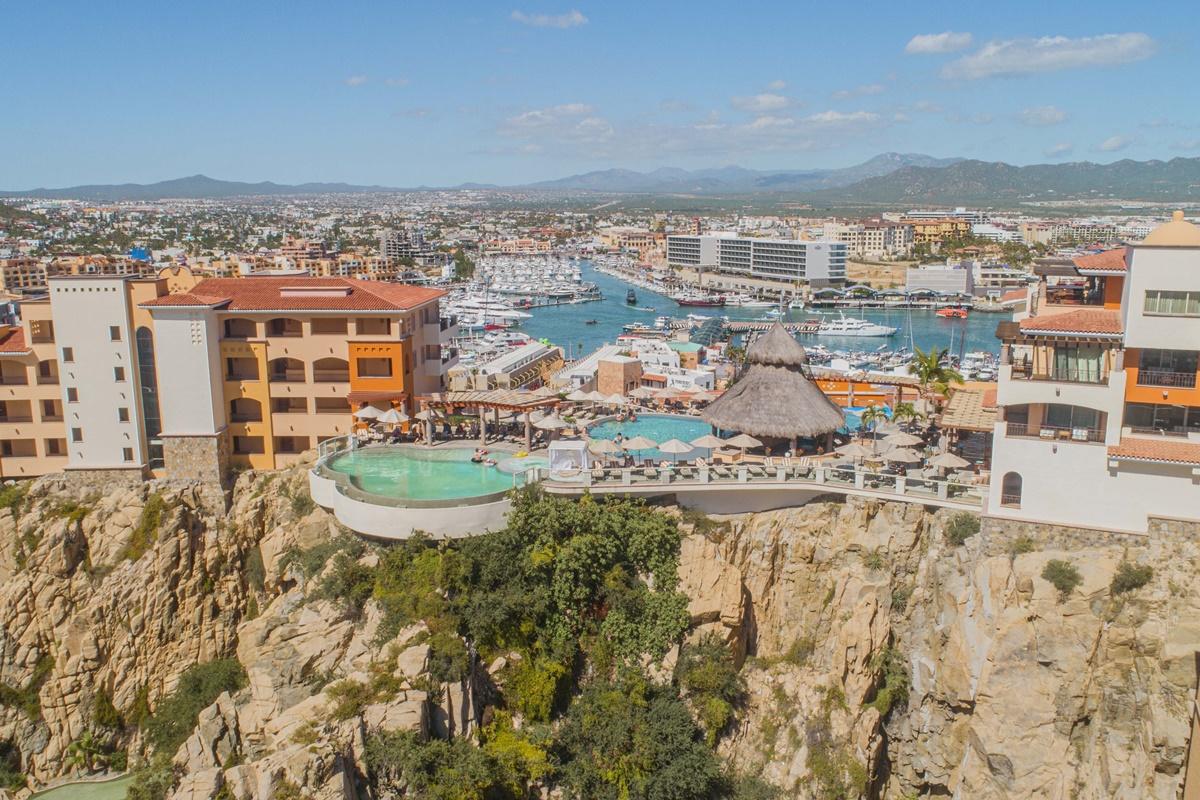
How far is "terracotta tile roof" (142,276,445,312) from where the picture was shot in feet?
125

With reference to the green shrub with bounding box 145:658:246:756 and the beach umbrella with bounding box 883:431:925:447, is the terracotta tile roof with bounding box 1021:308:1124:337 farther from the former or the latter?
Answer: the green shrub with bounding box 145:658:246:756

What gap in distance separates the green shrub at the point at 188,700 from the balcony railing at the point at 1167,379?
3181 centimetres

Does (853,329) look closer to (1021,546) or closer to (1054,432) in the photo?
(1054,432)

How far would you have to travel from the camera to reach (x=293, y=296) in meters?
39.2

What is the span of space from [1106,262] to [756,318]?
126313 mm

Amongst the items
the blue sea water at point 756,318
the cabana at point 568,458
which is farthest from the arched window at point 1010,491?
the blue sea water at point 756,318

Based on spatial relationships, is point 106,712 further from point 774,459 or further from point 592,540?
point 774,459

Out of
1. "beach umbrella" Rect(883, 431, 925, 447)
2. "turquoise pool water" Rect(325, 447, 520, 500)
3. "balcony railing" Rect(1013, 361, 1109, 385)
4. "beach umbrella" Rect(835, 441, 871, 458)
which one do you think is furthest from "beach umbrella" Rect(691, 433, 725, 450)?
"balcony railing" Rect(1013, 361, 1109, 385)

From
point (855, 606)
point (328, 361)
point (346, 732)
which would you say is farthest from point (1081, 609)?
point (328, 361)

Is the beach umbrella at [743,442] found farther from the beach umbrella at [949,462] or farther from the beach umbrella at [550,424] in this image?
A: the beach umbrella at [550,424]

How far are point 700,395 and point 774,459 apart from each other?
18535 mm

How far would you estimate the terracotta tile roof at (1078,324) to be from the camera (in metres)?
27.8

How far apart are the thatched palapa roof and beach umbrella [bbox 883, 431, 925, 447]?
1842 millimetres

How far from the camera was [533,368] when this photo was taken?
7256 cm
